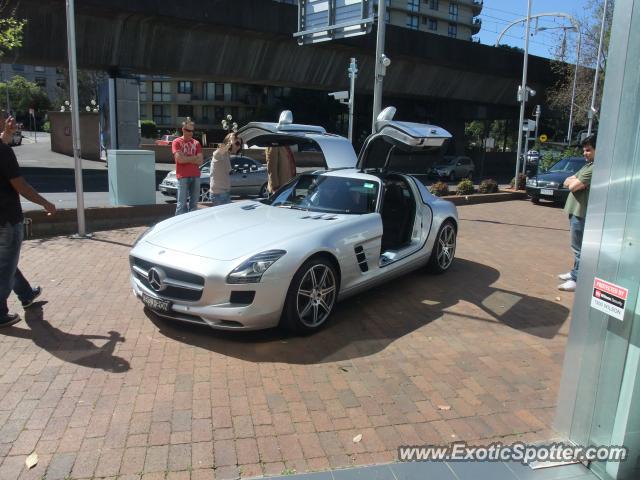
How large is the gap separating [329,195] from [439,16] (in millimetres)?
78885

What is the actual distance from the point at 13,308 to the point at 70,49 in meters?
4.70

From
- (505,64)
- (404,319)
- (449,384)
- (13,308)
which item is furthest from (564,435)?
(505,64)

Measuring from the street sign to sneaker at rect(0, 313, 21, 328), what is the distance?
718cm

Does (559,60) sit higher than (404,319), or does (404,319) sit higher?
(559,60)

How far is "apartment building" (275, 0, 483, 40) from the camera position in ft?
236

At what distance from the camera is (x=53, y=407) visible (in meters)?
3.29

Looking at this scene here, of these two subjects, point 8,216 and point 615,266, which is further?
point 8,216

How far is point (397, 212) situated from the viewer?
643cm

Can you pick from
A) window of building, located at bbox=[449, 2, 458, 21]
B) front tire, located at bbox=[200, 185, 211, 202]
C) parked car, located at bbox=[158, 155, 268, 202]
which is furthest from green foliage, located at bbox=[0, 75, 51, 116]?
front tire, located at bbox=[200, 185, 211, 202]

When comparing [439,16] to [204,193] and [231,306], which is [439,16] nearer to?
[204,193]

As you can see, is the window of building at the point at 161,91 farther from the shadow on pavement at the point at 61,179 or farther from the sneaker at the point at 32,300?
the sneaker at the point at 32,300

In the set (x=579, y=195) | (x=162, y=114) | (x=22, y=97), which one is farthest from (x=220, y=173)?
(x=22, y=97)

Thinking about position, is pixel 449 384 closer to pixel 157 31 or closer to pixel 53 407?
pixel 53 407

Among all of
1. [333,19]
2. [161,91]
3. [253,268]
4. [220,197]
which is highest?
[161,91]
